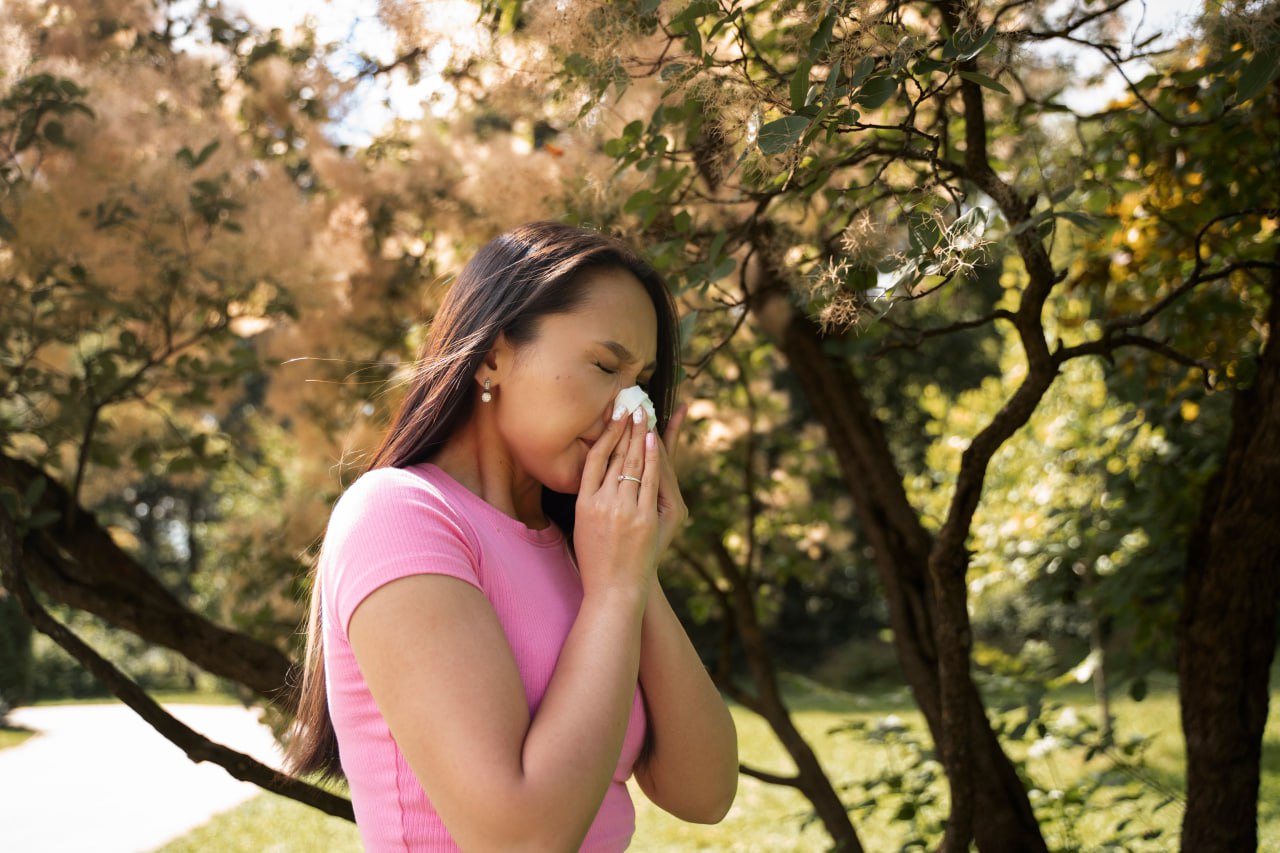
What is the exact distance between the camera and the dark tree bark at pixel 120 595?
7.09ft

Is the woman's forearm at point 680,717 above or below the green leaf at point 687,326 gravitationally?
below

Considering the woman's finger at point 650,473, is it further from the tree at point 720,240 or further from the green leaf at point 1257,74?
the green leaf at point 1257,74

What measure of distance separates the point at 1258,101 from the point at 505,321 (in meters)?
1.92

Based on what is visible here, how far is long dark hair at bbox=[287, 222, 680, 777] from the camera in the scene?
1249 millimetres

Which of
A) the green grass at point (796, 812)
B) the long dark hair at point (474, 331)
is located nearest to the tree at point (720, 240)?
the long dark hair at point (474, 331)

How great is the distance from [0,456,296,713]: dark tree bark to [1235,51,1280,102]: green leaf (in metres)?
1.90

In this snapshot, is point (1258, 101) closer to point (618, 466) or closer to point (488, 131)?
point (618, 466)

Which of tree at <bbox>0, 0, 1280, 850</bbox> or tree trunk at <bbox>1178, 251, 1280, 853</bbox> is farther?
tree trunk at <bbox>1178, 251, 1280, 853</bbox>

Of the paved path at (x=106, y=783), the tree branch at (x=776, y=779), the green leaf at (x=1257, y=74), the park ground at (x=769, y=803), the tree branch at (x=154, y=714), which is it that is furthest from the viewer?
the paved path at (x=106, y=783)

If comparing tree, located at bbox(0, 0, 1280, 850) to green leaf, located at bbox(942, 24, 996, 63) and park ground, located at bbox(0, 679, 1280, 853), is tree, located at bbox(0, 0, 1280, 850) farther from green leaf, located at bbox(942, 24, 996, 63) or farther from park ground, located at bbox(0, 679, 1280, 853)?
park ground, located at bbox(0, 679, 1280, 853)

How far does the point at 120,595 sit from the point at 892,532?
5.27ft

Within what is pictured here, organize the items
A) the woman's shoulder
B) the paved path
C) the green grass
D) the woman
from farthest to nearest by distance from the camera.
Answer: the paved path, the green grass, the woman's shoulder, the woman

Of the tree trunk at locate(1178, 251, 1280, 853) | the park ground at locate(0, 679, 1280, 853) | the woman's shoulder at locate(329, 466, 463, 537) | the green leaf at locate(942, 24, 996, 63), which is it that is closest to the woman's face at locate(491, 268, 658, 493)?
the woman's shoulder at locate(329, 466, 463, 537)

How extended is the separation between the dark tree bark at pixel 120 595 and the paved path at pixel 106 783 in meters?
2.69
